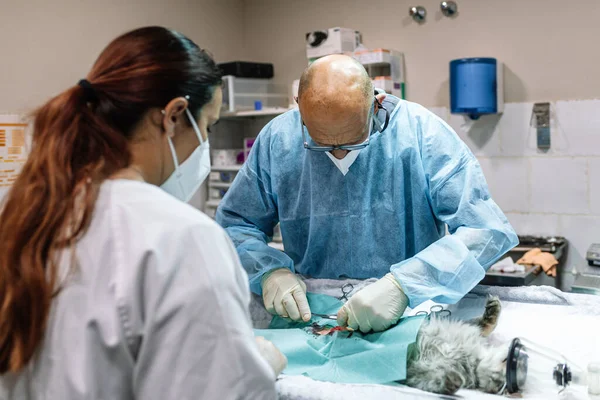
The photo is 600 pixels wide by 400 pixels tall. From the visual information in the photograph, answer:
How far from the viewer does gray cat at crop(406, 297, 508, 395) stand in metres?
1.42

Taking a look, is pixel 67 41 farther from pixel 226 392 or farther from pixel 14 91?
pixel 226 392

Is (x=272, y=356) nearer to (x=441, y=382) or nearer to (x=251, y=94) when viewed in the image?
(x=441, y=382)

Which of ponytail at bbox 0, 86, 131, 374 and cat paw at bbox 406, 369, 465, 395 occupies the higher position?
ponytail at bbox 0, 86, 131, 374

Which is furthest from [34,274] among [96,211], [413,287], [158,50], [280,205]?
[280,205]

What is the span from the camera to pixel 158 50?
3.64 feet

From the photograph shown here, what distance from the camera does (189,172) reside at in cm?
135

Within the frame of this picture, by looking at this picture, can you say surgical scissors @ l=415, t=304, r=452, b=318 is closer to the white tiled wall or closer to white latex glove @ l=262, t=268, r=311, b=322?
white latex glove @ l=262, t=268, r=311, b=322

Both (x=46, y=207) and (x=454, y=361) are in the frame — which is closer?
(x=46, y=207)

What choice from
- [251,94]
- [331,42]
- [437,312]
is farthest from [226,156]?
[437,312]

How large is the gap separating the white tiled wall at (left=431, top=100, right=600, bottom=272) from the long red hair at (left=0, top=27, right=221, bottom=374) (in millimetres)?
2976

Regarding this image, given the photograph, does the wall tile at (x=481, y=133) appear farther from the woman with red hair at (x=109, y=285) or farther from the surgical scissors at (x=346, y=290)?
the woman with red hair at (x=109, y=285)

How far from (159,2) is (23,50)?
1117mm

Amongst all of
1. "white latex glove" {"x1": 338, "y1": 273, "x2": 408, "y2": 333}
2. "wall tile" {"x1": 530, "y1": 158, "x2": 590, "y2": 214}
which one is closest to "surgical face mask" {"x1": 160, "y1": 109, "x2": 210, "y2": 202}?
"white latex glove" {"x1": 338, "y1": 273, "x2": 408, "y2": 333}

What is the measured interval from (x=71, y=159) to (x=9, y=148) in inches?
114
